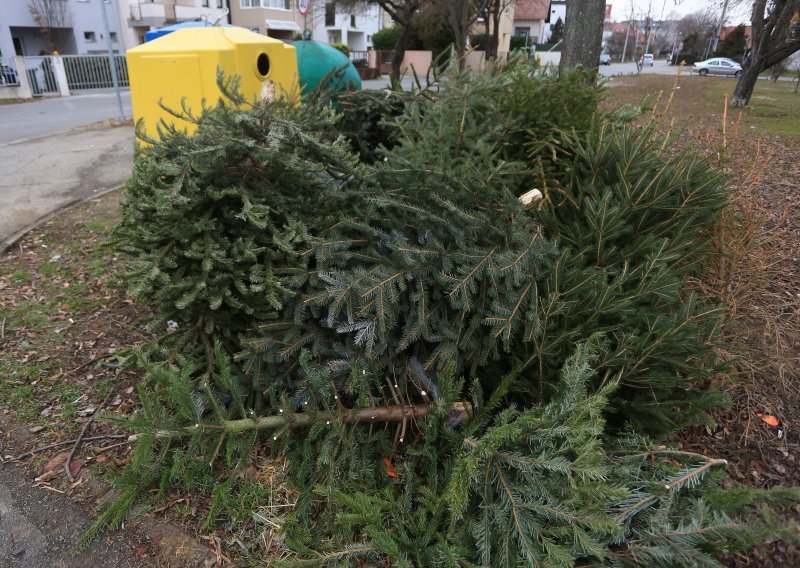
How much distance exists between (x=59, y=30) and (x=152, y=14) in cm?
573

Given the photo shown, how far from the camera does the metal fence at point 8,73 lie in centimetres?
1936

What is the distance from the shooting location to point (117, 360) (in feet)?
10.6

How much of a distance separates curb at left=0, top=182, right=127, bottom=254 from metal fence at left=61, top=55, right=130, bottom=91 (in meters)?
19.7

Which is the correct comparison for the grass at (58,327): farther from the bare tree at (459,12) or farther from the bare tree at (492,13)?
the bare tree at (492,13)

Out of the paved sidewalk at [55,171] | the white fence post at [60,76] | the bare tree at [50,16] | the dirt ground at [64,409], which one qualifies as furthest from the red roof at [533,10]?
the dirt ground at [64,409]

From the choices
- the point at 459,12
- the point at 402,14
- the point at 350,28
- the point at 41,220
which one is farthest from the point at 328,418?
the point at 350,28

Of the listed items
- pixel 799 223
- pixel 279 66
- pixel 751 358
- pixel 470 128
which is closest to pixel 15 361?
pixel 279 66

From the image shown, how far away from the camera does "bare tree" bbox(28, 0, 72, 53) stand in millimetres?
26531

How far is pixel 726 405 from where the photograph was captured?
7.41ft

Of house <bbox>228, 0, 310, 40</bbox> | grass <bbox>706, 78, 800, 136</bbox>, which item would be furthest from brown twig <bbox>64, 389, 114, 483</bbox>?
house <bbox>228, 0, 310, 40</bbox>

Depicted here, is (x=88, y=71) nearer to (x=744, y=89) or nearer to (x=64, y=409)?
(x=744, y=89)

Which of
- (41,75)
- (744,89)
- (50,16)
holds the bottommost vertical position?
(744,89)

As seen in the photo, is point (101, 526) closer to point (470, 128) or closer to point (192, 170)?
point (192, 170)

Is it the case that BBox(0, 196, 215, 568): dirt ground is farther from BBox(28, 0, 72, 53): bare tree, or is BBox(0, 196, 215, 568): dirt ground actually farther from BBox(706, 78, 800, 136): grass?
BBox(28, 0, 72, 53): bare tree
